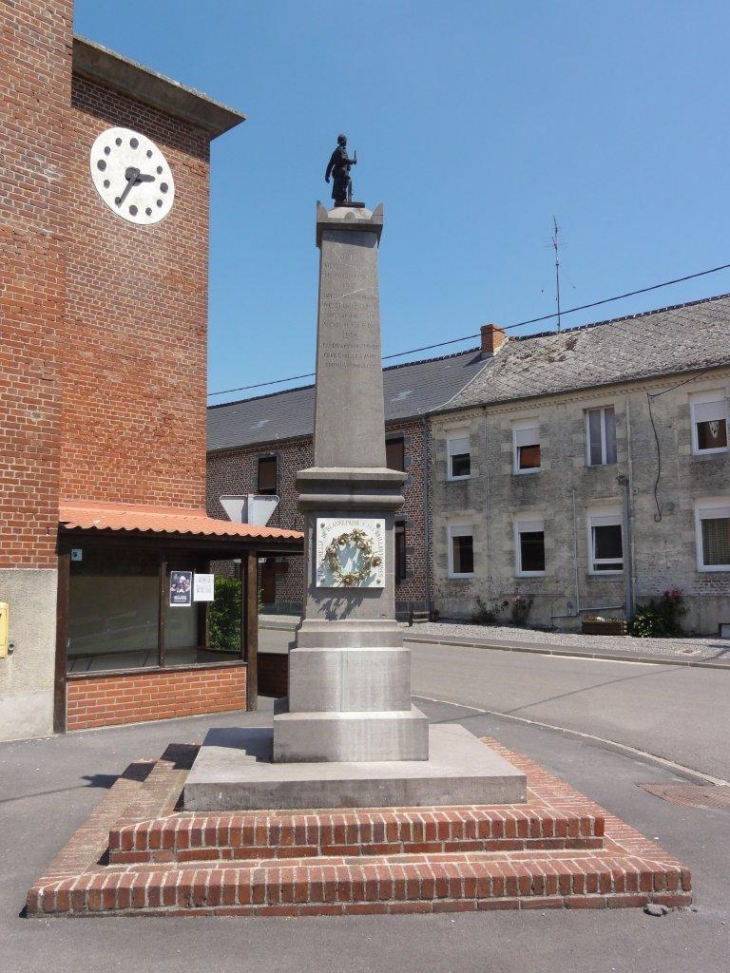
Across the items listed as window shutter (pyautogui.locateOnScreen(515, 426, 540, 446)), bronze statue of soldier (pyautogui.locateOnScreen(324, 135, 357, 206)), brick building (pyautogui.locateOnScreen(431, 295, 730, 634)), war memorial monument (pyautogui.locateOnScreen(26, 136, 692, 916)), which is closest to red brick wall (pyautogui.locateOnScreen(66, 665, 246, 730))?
war memorial monument (pyautogui.locateOnScreen(26, 136, 692, 916))

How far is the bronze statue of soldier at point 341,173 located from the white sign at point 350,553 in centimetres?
282

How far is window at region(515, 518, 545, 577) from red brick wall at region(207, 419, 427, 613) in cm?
335

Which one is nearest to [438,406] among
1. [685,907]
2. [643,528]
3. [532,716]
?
[643,528]

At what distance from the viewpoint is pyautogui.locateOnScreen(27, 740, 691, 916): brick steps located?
184 inches

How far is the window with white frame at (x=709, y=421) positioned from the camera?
23062 mm

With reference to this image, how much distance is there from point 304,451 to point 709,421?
14.6 m

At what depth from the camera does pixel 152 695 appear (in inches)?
422

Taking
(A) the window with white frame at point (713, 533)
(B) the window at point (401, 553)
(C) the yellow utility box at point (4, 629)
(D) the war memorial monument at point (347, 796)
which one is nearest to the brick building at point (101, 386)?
(C) the yellow utility box at point (4, 629)

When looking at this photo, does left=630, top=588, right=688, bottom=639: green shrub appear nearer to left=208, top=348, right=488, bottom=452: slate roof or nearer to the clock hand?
left=208, top=348, right=488, bottom=452: slate roof

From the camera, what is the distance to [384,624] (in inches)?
255

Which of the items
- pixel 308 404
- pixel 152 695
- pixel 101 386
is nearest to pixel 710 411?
pixel 101 386

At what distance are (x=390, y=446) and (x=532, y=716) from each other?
19096mm

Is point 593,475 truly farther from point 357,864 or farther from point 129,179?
point 357,864

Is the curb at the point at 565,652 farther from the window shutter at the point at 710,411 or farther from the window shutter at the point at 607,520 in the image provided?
the window shutter at the point at 710,411
